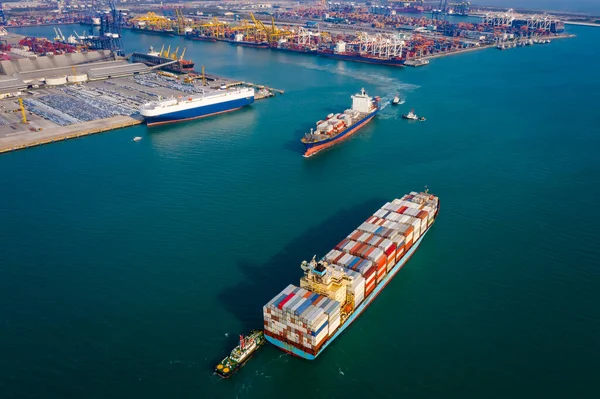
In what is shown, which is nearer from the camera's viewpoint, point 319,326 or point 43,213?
point 319,326

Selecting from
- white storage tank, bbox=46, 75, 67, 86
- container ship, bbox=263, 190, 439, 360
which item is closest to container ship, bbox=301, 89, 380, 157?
container ship, bbox=263, 190, 439, 360

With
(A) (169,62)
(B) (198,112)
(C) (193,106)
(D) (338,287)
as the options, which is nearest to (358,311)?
(D) (338,287)

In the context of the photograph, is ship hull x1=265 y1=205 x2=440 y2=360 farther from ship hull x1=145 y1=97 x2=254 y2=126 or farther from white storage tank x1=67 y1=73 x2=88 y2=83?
white storage tank x1=67 y1=73 x2=88 y2=83

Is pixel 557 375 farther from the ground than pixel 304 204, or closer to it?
closer to it

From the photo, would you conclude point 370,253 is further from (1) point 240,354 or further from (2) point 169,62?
(2) point 169,62

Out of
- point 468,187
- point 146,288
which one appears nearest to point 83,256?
point 146,288

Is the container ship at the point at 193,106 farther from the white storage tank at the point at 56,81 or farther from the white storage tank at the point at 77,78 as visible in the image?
the white storage tank at the point at 56,81

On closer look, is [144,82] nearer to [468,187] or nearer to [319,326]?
[468,187]

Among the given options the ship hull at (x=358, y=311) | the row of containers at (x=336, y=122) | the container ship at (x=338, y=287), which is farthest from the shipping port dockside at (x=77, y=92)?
the ship hull at (x=358, y=311)
